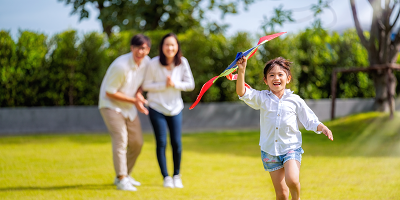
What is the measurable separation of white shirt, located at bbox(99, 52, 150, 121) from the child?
7.39ft

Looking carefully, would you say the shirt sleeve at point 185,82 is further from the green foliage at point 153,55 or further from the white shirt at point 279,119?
the green foliage at point 153,55

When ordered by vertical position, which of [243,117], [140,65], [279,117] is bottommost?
[243,117]

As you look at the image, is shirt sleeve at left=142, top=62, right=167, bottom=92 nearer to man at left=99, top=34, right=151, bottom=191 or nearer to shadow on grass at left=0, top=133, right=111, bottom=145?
man at left=99, top=34, right=151, bottom=191

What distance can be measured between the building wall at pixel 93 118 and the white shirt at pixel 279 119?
868 cm

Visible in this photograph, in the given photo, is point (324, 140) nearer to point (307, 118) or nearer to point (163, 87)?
point (163, 87)

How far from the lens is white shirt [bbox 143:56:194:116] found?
545 cm

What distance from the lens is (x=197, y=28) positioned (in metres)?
17.1

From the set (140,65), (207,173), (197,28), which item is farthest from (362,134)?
(197,28)

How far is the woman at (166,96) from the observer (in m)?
5.44

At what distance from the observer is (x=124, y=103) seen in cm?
558

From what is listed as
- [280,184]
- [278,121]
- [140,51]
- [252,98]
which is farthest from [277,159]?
[140,51]

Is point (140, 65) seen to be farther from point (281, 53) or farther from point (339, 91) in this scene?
point (339, 91)

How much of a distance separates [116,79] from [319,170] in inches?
126

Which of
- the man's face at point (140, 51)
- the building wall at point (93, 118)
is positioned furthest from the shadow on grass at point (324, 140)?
the man's face at point (140, 51)
